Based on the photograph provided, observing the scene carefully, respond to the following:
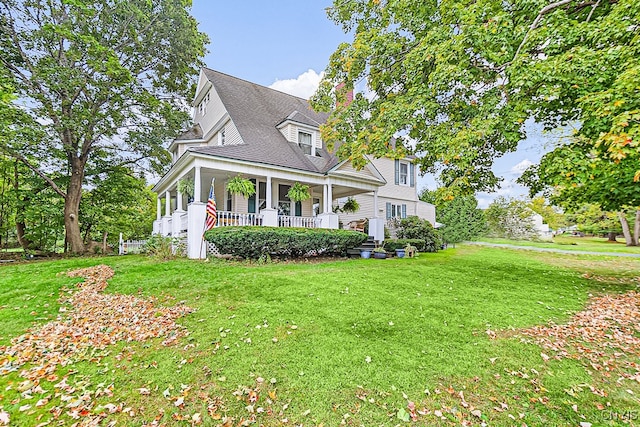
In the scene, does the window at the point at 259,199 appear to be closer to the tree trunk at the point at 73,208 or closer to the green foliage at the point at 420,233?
the green foliage at the point at 420,233

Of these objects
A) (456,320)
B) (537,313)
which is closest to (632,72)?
(537,313)

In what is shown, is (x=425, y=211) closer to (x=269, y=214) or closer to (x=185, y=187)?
(x=269, y=214)

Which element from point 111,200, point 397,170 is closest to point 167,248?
point 111,200

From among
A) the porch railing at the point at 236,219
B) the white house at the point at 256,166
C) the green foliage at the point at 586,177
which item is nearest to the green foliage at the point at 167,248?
the white house at the point at 256,166

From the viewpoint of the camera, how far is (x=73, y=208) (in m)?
14.9

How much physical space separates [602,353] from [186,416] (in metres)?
5.35

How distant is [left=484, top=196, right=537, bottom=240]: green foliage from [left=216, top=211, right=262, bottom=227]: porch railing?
23196 millimetres

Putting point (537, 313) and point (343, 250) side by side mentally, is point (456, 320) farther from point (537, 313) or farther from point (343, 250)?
point (343, 250)

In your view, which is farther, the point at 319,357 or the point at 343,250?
the point at 343,250

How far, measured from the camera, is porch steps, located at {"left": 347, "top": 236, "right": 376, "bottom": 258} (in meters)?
12.9

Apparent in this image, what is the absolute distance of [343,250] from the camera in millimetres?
12547

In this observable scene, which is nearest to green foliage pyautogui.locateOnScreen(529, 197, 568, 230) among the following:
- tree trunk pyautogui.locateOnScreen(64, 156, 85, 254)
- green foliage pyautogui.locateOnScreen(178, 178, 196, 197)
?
green foliage pyautogui.locateOnScreen(178, 178, 196, 197)

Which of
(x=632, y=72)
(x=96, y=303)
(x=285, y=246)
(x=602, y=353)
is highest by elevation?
(x=632, y=72)

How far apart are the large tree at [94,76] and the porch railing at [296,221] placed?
921 cm
